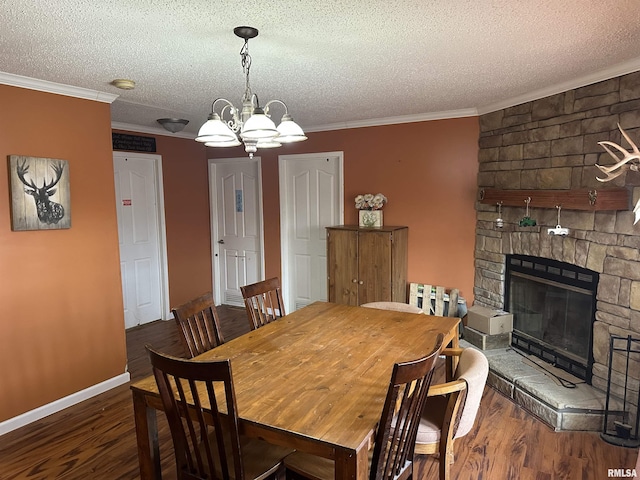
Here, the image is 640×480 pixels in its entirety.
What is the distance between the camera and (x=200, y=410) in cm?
150

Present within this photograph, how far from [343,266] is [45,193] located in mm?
2588

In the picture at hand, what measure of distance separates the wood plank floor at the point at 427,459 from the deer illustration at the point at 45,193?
4.58ft

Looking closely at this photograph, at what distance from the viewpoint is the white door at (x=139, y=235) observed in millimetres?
4617

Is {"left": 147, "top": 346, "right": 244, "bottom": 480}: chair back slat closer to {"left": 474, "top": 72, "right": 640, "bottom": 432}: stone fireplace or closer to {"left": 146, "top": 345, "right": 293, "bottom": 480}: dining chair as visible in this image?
{"left": 146, "top": 345, "right": 293, "bottom": 480}: dining chair

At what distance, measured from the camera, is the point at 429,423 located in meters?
1.95

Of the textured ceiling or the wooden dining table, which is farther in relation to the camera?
the textured ceiling

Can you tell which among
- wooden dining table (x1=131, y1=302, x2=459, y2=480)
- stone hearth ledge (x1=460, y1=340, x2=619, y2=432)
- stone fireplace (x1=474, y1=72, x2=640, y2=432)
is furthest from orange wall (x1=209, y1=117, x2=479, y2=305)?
wooden dining table (x1=131, y1=302, x2=459, y2=480)

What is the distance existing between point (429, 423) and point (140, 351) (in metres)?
3.13

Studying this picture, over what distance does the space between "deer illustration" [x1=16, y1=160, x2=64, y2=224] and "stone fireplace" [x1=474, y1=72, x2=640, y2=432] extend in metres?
3.44

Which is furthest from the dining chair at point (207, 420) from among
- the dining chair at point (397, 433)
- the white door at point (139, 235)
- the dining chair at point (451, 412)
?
the white door at point (139, 235)

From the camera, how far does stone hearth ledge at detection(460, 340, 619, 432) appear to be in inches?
104

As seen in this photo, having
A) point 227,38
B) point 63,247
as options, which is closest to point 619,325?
point 227,38

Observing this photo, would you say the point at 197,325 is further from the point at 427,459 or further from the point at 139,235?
the point at 139,235

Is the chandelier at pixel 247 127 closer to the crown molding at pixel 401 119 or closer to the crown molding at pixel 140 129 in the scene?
the crown molding at pixel 401 119
